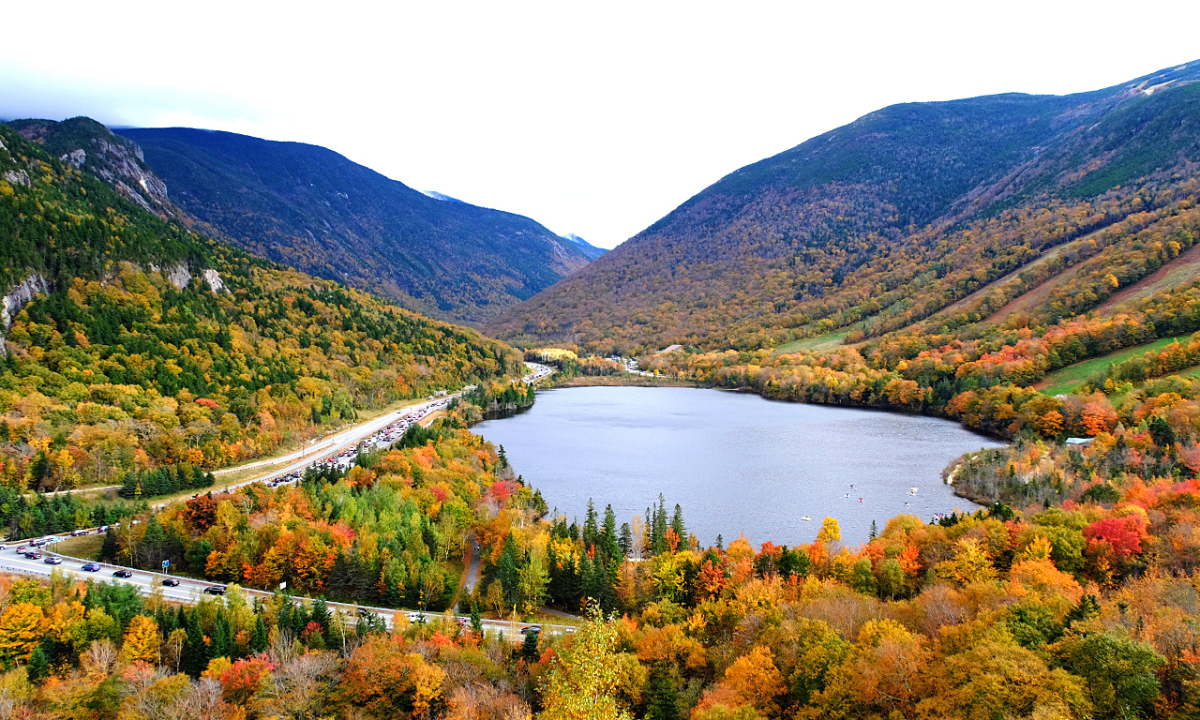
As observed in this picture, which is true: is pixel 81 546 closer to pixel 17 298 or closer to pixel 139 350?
pixel 139 350

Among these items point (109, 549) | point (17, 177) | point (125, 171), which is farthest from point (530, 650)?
point (125, 171)

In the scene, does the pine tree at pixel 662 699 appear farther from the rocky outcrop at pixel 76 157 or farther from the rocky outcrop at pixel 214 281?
the rocky outcrop at pixel 76 157

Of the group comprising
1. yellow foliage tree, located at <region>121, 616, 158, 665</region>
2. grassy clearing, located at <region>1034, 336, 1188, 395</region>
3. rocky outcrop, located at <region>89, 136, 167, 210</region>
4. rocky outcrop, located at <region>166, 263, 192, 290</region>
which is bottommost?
yellow foliage tree, located at <region>121, 616, 158, 665</region>

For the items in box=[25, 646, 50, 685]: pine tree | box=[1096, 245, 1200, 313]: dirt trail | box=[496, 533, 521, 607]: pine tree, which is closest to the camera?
box=[25, 646, 50, 685]: pine tree

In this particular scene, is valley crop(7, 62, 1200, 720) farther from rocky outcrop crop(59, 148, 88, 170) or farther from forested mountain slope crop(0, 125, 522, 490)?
rocky outcrop crop(59, 148, 88, 170)

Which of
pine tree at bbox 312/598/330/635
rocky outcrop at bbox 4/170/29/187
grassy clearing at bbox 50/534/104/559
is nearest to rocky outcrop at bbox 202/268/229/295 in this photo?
rocky outcrop at bbox 4/170/29/187

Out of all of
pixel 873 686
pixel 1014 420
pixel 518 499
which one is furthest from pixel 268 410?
pixel 1014 420
